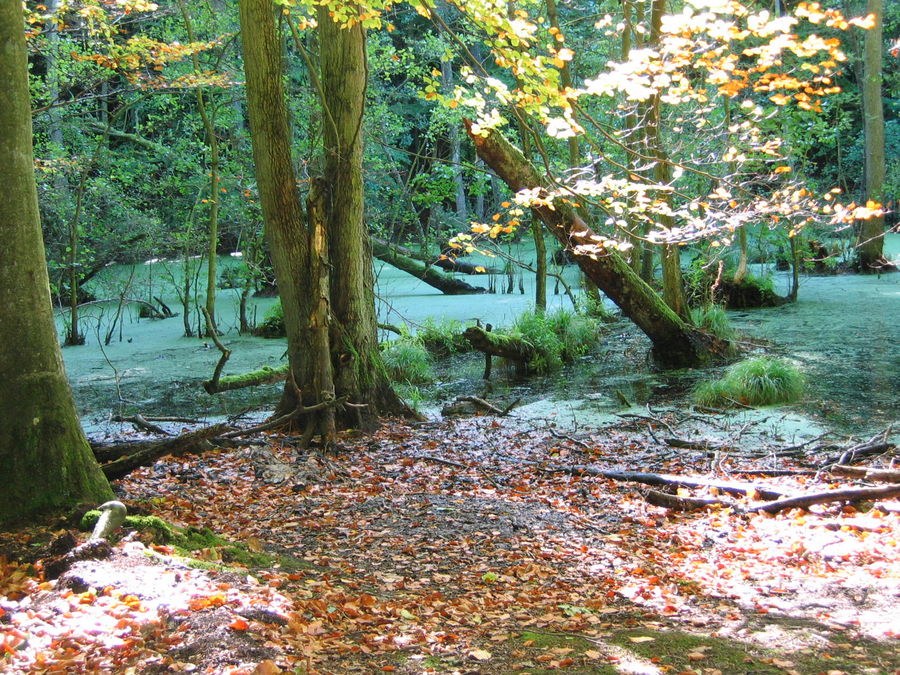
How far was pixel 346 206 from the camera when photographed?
658 centimetres

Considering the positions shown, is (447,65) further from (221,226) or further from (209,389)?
(209,389)

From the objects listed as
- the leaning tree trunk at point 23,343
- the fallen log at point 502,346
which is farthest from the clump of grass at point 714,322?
the leaning tree trunk at point 23,343

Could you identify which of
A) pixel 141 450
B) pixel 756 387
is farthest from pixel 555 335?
pixel 141 450

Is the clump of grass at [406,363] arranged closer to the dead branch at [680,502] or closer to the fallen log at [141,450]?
the fallen log at [141,450]

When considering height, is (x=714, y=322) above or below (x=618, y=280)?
below

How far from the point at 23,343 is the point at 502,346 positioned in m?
7.30

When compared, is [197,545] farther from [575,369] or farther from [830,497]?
[575,369]

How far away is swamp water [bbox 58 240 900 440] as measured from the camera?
759cm

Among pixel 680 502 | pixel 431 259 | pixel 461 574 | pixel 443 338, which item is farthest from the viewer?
pixel 431 259

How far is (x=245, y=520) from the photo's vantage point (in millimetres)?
4387

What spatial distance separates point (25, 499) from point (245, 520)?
1.42m

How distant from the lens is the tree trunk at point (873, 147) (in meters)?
16.7

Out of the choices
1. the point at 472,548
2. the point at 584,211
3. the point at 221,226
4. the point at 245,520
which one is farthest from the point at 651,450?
the point at 221,226

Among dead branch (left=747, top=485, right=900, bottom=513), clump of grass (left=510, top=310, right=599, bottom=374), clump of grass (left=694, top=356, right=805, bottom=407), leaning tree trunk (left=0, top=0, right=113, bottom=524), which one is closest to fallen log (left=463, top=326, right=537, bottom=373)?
clump of grass (left=510, top=310, right=599, bottom=374)
